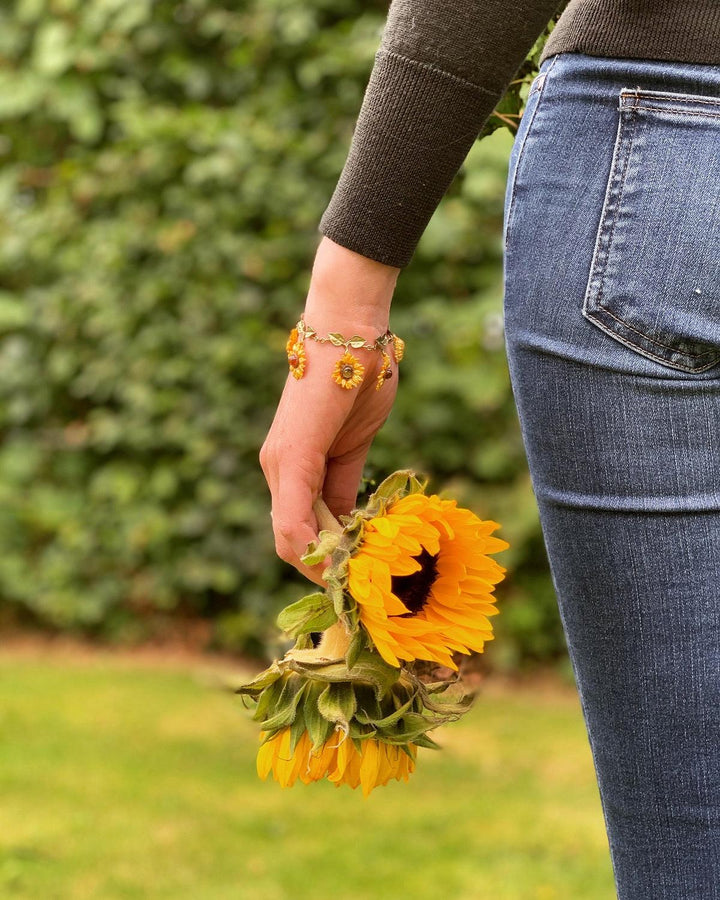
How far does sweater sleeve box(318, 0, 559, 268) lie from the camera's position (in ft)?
3.16

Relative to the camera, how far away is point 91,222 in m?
4.76

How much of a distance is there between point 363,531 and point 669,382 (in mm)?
305

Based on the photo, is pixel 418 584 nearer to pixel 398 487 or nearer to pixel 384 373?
pixel 398 487

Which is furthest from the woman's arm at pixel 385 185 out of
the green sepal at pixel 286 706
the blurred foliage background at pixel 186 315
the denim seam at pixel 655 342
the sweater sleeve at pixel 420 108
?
the blurred foliage background at pixel 186 315

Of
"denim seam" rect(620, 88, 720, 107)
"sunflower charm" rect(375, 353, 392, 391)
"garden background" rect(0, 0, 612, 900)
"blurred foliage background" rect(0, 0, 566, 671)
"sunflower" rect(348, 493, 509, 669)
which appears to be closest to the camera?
"denim seam" rect(620, 88, 720, 107)

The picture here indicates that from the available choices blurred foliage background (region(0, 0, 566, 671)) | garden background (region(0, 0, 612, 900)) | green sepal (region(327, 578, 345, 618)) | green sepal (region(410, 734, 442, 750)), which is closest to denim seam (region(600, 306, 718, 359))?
green sepal (region(327, 578, 345, 618))

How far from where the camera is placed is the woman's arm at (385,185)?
97 cm

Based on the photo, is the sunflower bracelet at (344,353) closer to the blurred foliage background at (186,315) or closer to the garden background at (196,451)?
the garden background at (196,451)

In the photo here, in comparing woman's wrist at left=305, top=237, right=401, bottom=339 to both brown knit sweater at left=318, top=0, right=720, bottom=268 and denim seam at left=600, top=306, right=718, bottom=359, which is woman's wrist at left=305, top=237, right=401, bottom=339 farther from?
denim seam at left=600, top=306, right=718, bottom=359

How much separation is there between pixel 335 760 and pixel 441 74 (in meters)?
0.64

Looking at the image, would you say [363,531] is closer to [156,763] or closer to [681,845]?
[681,845]

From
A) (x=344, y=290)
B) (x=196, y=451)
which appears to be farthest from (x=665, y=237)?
(x=196, y=451)

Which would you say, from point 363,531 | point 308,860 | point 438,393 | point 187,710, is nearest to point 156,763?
point 187,710

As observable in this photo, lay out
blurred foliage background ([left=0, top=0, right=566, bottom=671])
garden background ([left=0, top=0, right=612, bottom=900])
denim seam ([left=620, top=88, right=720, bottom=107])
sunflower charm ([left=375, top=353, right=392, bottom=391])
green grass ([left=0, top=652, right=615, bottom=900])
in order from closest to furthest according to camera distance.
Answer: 1. denim seam ([left=620, top=88, right=720, bottom=107])
2. sunflower charm ([left=375, top=353, right=392, bottom=391])
3. green grass ([left=0, top=652, right=615, bottom=900])
4. garden background ([left=0, top=0, right=612, bottom=900])
5. blurred foliage background ([left=0, top=0, right=566, bottom=671])
